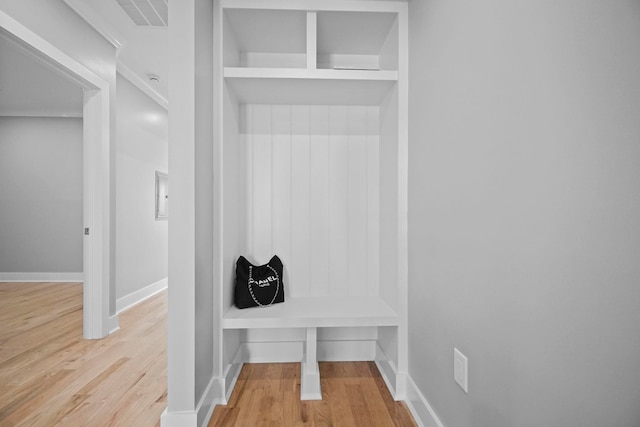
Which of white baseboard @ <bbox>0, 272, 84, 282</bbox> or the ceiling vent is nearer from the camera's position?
the ceiling vent

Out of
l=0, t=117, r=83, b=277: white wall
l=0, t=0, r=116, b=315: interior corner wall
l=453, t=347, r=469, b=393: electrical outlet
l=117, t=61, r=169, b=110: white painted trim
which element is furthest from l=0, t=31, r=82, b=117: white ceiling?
l=453, t=347, r=469, b=393: electrical outlet

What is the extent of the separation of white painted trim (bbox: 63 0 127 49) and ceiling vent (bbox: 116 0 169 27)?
0.27 meters

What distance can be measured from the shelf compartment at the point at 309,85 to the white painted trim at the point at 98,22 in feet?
5.03

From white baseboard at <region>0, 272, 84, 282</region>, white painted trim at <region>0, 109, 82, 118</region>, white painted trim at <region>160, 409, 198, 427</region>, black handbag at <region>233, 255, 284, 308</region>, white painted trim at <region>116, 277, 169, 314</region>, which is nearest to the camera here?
white painted trim at <region>160, 409, 198, 427</region>

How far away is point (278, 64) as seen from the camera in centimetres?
229

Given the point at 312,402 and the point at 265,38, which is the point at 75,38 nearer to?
the point at 265,38

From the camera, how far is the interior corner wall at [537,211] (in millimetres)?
672

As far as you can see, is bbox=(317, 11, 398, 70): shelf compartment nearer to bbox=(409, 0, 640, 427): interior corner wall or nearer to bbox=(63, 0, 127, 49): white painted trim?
bbox=(409, 0, 640, 427): interior corner wall

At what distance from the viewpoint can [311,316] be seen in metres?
1.87

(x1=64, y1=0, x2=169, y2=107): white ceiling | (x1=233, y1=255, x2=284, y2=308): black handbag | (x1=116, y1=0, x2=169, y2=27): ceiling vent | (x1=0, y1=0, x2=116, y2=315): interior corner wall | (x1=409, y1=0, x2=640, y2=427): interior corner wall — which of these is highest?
(x1=64, y1=0, x2=169, y2=107): white ceiling

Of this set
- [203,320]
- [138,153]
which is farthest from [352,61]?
[138,153]

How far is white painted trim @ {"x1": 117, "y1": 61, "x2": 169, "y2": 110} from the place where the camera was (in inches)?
145

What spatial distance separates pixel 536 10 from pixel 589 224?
0.56m

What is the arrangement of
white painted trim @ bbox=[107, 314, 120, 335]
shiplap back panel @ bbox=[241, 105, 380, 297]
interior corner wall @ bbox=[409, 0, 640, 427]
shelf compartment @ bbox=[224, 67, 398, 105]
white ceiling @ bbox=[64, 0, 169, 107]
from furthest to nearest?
1. white painted trim @ bbox=[107, 314, 120, 335]
2. white ceiling @ bbox=[64, 0, 169, 107]
3. shiplap back panel @ bbox=[241, 105, 380, 297]
4. shelf compartment @ bbox=[224, 67, 398, 105]
5. interior corner wall @ bbox=[409, 0, 640, 427]
